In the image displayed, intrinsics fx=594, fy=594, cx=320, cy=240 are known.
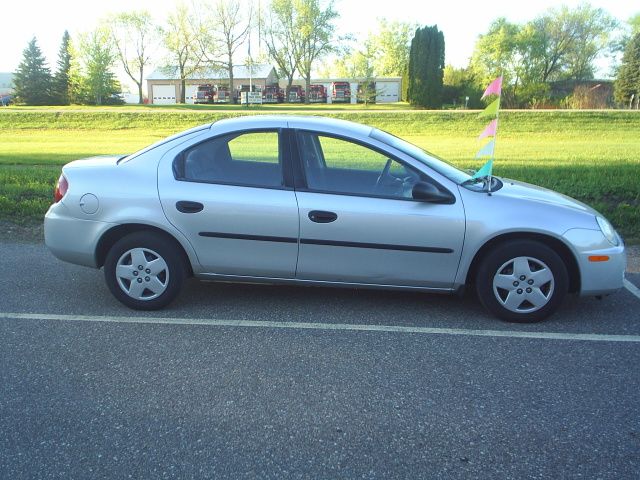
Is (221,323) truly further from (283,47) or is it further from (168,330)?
(283,47)

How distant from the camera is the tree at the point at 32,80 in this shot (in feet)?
200

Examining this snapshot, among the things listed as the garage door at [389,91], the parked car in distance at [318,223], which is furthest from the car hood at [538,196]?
the garage door at [389,91]

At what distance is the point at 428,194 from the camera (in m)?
4.38

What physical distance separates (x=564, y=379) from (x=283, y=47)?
73048mm

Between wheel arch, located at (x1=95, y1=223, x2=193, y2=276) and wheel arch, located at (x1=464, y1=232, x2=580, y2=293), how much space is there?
2206 mm

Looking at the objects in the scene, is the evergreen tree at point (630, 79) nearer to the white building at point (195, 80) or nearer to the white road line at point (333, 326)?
the white building at point (195, 80)

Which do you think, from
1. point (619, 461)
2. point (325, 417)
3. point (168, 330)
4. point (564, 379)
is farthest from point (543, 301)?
point (168, 330)

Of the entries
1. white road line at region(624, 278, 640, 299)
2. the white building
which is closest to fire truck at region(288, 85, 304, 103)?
the white building

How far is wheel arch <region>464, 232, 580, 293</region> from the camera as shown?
14.5ft

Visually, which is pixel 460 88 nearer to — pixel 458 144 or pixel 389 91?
A: pixel 389 91

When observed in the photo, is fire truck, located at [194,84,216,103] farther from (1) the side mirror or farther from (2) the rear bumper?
(1) the side mirror

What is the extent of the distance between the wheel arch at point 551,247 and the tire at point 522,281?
0.06 metres

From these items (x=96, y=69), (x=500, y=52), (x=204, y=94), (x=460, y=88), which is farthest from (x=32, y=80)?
(x=500, y=52)

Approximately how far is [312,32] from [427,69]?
23521mm
